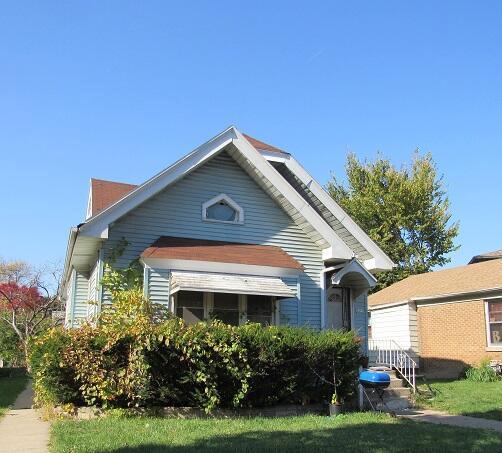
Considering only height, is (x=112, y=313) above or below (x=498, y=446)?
above

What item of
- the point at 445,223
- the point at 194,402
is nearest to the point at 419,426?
the point at 194,402

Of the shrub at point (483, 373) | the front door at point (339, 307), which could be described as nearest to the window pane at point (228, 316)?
the front door at point (339, 307)

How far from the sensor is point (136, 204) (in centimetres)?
1368

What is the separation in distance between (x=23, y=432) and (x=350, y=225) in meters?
9.87

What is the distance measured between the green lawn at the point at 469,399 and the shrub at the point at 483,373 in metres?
0.84

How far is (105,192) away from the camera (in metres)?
16.6

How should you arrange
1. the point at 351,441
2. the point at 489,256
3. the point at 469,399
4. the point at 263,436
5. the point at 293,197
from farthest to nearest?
1. the point at 489,256
2. the point at 293,197
3. the point at 469,399
4. the point at 263,436
5. the point at 351,441

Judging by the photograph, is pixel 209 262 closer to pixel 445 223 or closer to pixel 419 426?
pixel 419 426

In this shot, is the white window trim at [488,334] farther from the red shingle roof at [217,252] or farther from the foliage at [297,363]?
the foliage at [297,363]

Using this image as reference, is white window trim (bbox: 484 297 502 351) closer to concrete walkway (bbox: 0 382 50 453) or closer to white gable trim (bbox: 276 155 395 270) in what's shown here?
white gable trim (bbox: 276 155 395 270)

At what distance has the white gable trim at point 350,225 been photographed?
52.5 ft

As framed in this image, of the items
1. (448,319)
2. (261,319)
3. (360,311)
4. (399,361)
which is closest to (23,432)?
(261,319)

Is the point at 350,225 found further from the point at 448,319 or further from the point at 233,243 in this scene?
the point at 448,319

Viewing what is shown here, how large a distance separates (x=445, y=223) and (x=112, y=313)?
3152cm
